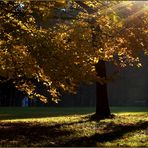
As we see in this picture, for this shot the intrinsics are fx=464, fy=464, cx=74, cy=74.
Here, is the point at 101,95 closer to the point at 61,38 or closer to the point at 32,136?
the point at 61,38

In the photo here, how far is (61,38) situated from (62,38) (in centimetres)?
9

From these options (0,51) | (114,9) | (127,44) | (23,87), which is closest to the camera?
(114,9)

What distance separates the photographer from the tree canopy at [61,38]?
16.4m

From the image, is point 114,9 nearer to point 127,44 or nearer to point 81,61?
point 81,61

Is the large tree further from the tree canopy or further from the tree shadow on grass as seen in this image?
the tree shadow on grass

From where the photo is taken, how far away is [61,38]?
57.0ft

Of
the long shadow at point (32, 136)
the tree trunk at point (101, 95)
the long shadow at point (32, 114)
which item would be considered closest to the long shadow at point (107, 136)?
the long shadow at point (32, 136)

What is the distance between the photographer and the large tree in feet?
53.9

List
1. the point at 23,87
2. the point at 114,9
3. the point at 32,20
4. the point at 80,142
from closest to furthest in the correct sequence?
the point at 80,142 → the point at 114,9 → the point at 32,20 → the point at 23,87

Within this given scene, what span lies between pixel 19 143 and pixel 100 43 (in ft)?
22.2

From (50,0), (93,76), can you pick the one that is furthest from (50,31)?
(50,0)

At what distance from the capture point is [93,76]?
17891mm

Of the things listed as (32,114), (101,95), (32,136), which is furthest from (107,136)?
(32,114)

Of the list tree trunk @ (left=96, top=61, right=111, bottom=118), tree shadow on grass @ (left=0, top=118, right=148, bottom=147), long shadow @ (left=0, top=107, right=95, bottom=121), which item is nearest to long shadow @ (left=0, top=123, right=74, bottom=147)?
tree shadow on grass @ (left=0, top=118, right=148, bottom=147)
